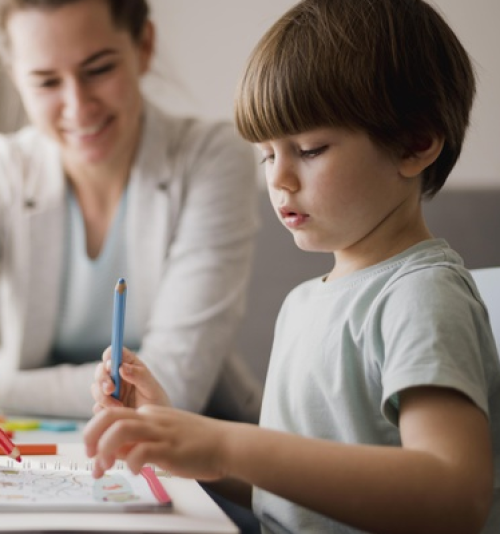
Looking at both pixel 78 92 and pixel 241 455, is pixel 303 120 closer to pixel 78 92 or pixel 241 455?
pixel 241 455

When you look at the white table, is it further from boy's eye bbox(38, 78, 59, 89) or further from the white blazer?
boy's eye bbox(38, 78, 59, 89)

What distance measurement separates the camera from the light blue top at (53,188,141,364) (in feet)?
4.98

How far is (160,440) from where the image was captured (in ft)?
1.93

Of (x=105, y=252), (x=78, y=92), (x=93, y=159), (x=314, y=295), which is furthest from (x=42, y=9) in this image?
(x=314, y=295)

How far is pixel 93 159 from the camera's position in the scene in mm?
1488

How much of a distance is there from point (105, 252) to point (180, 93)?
624 mm

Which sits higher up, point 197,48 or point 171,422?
point 197,48

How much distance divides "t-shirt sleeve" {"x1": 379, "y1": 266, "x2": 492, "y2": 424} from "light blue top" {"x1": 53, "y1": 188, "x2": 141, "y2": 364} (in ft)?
2.89

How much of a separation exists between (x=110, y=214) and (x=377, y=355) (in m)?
0.94

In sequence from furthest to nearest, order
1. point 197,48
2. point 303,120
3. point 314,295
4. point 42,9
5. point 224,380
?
point 197,48 < point 224,380 < point 42,9 < point 314,295 < point 303,120

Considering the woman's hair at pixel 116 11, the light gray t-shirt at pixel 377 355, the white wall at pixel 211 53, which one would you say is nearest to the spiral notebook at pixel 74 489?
the light gray t-shirt at pixel 377 355

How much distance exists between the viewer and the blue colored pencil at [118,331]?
2.32 ft

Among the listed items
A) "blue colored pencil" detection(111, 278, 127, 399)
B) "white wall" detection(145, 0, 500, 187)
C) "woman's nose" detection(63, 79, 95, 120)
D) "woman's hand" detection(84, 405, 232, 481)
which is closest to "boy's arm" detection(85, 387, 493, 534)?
"woman's hand" detection(84, 405, 232, 481)

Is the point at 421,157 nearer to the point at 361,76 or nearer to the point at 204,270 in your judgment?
the point at 361,76
